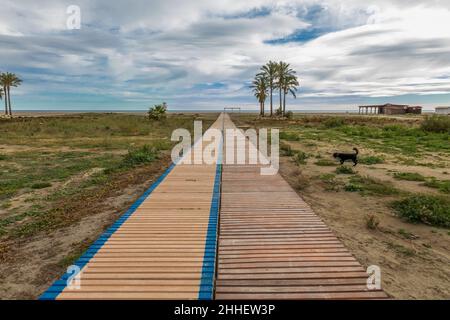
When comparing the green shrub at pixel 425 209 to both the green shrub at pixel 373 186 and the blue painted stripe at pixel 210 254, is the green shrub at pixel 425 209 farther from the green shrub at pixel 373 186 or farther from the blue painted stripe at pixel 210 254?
the blue painted stripe at pixel 210 254

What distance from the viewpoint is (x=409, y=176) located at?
36.3 ft

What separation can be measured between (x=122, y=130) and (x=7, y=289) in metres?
29.9

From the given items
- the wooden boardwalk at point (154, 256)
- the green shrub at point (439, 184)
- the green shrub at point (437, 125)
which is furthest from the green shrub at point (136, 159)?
the green shrub at point (437, 125)

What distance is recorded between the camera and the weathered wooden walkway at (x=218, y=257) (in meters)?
3.66

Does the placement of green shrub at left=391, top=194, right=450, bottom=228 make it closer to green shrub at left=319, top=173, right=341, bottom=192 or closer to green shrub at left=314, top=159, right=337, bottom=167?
green shrub at left=319, top=173, right=341, bottom=192

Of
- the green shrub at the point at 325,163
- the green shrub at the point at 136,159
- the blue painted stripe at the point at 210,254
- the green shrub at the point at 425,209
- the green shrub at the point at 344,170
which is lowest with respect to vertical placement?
the green shrub at the point at 425,209

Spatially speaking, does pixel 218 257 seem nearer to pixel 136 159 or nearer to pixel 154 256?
pixel 154 256

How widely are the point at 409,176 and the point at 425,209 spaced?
4.60 m

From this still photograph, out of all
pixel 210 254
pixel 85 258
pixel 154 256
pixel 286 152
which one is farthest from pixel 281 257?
pixel 286 152

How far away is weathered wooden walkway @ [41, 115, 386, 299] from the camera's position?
12.0 ft

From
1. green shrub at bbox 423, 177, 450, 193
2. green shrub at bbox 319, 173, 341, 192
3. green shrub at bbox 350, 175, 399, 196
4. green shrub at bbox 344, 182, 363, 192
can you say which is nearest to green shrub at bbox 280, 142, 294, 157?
green shrub at bbox 319, 173, 341, 192

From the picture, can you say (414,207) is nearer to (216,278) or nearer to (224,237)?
(224,237)

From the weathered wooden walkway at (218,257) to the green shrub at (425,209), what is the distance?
2609 mm
